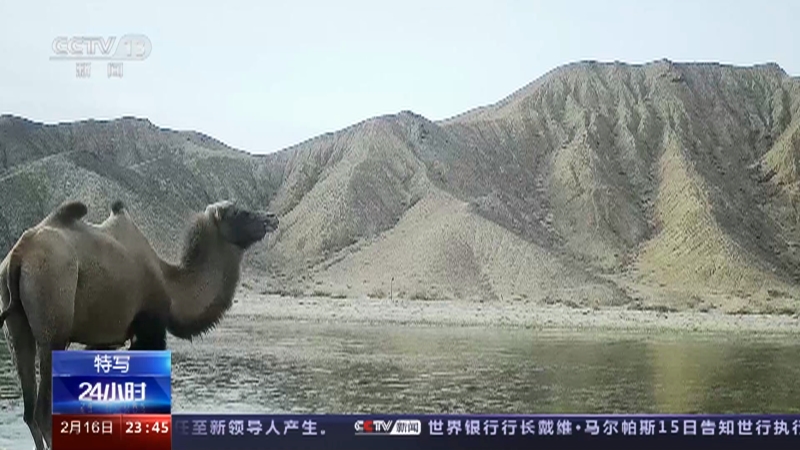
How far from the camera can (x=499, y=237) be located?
3.09 meters

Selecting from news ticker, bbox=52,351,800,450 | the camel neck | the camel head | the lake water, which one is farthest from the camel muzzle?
news ticker, bbox=52,351,800,450

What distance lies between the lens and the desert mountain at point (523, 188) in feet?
9.64

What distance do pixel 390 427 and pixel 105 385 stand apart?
746 mm

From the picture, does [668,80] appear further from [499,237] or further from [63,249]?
[63,249]

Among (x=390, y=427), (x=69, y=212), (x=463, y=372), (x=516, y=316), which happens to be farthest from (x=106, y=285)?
(x=516, y=316)

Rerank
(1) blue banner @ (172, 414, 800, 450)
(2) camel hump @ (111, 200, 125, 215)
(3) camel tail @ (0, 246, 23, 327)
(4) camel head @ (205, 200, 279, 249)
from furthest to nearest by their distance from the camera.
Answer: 1. (4) camel head @ (205, 200, 279, 249)
2. (2) camel hump @ (111, 200, 125, 215)
3. (1) blue banner @ (172, 414, 800, 450)
4. (3) camel tail @ (0, 246, 23, 327)

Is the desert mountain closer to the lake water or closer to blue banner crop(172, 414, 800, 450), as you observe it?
the lake water

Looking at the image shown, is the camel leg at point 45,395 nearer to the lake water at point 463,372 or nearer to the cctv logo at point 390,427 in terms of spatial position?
the lake water at point 463,372

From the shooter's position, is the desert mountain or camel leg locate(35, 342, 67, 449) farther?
the desert mountain

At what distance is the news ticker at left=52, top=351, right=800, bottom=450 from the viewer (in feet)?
8.45

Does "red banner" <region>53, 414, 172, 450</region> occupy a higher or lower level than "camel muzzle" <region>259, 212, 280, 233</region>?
lower

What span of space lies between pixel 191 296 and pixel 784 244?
176cm

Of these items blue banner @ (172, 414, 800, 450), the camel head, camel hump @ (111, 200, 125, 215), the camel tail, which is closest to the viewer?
the camel tail
